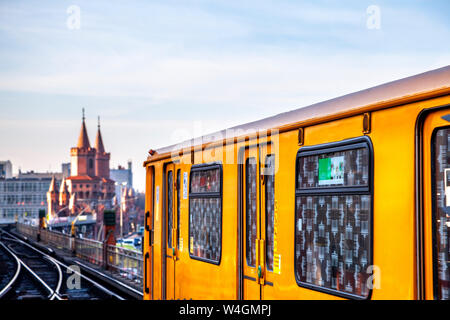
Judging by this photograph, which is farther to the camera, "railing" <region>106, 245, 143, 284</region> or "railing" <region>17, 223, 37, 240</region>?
"railing" <region>17, 223, 37, 240</region>

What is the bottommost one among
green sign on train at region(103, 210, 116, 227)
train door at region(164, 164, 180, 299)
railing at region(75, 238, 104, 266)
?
railing at region(75, 238, 104, 266)

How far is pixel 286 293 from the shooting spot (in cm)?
620

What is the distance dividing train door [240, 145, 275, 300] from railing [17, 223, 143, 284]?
1259 cm

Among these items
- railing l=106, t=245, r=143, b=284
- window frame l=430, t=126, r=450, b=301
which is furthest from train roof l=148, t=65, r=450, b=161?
railing l=106, t=245, r=143, b=284

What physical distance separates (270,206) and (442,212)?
98.0 inches

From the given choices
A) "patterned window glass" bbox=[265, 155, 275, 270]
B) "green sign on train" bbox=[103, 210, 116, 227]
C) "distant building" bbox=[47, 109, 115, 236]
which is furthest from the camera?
"distant building" bbox=[47, 109, 115, 236]

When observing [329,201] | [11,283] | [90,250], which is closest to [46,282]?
[11,283]

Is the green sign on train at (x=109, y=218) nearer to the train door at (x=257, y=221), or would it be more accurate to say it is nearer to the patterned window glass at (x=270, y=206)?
the train door at (x=257, y=221)

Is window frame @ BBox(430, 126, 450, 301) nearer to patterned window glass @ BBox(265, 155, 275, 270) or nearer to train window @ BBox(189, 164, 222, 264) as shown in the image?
patterned window glass @ BBox(265, 155, 275, 270)

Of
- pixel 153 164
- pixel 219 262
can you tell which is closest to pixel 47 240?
pixel 153 164

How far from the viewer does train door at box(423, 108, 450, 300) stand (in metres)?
4.26

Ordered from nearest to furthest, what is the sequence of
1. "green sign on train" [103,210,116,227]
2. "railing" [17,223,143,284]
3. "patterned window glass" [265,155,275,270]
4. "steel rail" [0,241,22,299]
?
"patterned window glass" [265,155,275,270], "railing" [17,223,143,284], "steel rail" [0,241,22,299], "green sign on train" [103,210,116,227]

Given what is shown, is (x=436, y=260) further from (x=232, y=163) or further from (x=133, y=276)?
(x=133, y=276)

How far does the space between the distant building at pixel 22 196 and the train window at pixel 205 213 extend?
159 meters
